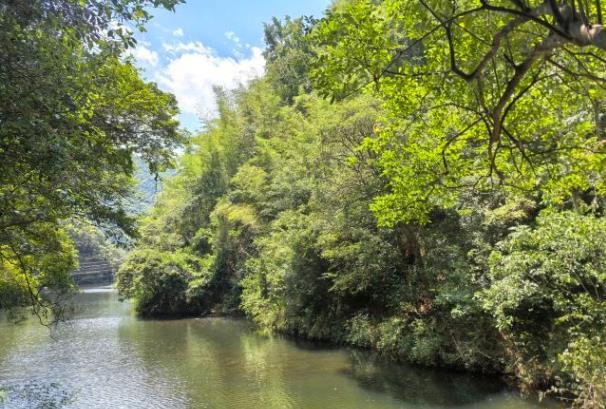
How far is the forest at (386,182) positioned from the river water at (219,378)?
93 cm

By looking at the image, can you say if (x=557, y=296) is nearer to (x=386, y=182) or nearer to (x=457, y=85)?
(x=386, y=182)

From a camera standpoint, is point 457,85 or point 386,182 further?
point 386,182

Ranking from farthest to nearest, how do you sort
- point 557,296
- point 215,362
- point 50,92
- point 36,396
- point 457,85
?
point 215,362
point 36,396
point 557,296
point 50,92
point 457,85

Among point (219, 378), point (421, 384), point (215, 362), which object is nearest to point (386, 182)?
point (421, 384)

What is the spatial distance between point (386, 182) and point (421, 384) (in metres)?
4.99

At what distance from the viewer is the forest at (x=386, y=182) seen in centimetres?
358

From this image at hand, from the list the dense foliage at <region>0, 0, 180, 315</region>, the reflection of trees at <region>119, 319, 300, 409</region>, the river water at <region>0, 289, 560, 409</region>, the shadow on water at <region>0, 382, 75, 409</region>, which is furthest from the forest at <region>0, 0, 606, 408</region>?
the shadow on water at <region>0, 382, 75, 409</region>

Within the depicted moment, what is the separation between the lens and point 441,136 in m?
4.46

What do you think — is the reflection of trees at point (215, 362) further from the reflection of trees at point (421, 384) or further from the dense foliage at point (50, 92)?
the dense foliage at point (50, 92)

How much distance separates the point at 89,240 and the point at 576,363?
59556mm

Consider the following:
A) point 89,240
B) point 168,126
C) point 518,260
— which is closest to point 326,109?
point 168,126

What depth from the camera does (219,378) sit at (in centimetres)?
1183

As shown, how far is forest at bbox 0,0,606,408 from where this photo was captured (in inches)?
141

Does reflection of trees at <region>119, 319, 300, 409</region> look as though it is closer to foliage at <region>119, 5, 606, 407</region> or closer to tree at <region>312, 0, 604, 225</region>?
foliage at <region>119, 5, 606, 407</region>
